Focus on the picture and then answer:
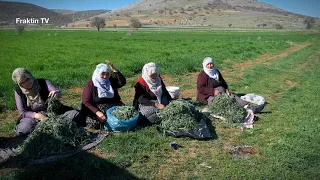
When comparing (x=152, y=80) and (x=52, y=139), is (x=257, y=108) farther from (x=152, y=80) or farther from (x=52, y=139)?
(x=52, y=139)

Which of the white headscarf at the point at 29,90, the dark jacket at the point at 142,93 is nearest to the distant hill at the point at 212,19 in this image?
the dark jacket at the point at 142,93

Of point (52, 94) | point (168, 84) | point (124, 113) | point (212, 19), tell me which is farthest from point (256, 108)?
point (212, 19)

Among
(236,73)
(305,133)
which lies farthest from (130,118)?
(236,73)

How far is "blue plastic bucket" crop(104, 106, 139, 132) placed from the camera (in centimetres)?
540

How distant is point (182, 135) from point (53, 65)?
423 inches

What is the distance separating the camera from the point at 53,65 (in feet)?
46.8

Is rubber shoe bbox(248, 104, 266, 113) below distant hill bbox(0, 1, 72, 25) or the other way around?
below

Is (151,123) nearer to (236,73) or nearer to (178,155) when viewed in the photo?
(178,155)

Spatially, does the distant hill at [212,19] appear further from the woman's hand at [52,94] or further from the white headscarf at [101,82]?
the woman's hand at [52,94]

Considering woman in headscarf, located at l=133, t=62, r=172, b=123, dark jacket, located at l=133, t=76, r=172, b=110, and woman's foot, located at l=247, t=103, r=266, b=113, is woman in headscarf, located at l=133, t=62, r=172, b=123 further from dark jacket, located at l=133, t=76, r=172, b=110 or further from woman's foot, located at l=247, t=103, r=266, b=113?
woman's foot, located at l=247, t=103, r=266, b=113

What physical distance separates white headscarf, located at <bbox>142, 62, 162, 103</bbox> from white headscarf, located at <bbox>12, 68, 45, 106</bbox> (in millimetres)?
2228

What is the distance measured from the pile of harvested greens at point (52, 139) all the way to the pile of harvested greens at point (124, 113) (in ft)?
2.29

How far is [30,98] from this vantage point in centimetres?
539

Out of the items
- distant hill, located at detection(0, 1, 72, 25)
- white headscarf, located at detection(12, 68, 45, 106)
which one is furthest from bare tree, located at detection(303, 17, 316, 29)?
distant hill, located at detection(0, 1, 72, 25)
